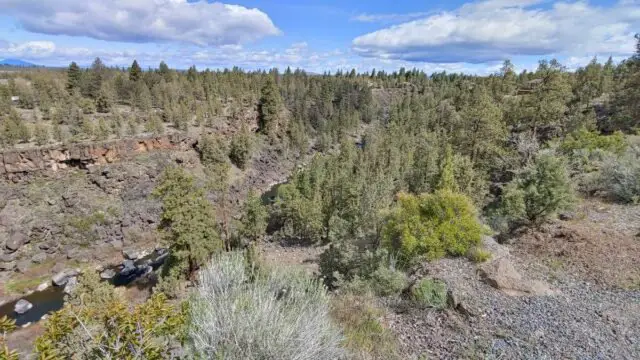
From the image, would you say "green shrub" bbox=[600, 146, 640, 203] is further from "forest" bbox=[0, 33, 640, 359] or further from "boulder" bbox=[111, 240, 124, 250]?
"boulder" bbox=[111, 240, 124, 250]

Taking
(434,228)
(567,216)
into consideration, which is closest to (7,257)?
(434,228)

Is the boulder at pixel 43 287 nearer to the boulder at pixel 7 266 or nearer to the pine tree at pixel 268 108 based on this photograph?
the boulder at pixel 7 266

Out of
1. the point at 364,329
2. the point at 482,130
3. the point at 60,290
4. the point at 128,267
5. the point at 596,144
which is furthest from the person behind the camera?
the point at 128,267

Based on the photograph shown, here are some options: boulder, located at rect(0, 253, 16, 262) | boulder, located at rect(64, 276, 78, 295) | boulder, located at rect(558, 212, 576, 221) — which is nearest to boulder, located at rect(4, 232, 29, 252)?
boulder, located at rect(0, 253, 16, 262)

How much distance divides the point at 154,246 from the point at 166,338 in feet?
118

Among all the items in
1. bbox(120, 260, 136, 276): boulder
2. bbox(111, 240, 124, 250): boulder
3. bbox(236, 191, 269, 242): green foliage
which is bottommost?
bbox(120, 260, 136, 276): boulder

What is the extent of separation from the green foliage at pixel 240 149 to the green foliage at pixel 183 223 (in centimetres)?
3126

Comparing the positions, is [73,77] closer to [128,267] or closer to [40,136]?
[40,136]

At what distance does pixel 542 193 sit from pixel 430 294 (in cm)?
775

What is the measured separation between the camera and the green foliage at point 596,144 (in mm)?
22244

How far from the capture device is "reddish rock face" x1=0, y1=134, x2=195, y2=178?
116 ft

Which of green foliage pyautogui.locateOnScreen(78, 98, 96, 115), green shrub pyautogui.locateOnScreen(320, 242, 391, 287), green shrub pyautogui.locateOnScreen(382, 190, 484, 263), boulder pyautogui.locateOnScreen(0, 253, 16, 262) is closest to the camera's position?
green shrub pyautogui.locateOnScreen(382, 190, 484, 263)

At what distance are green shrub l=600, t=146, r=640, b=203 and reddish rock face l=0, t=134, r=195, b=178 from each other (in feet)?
156

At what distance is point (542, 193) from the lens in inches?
563
